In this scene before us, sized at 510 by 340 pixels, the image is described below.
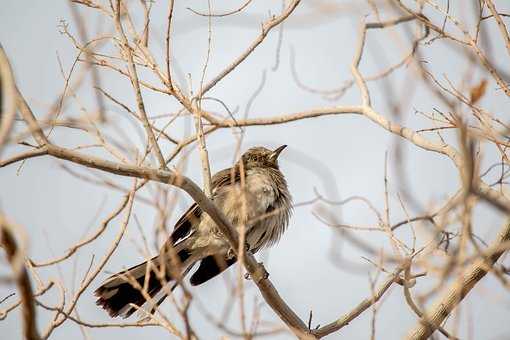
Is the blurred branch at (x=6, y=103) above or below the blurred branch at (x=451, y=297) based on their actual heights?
above

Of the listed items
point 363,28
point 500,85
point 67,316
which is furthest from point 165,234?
point 363,28

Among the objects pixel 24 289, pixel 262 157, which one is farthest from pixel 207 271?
pixel 24 289

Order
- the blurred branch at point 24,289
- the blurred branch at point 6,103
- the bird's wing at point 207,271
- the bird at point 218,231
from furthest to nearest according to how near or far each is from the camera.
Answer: the bird's wing at point 207,271 → the bird at point 218,231 → the blurred branch at point 24,289 → the blurred branch at point 6,103

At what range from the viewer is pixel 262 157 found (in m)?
8.05

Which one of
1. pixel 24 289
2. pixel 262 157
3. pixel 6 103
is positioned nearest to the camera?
pixel 6 103

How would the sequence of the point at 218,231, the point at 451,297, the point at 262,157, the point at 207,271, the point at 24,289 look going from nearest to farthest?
the point at 24,289 < the point at 451,297 < the point at 218,231 < the point at 207,271 < the point at 262,157

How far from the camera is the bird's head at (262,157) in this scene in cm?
800

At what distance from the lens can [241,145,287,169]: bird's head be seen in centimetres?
800

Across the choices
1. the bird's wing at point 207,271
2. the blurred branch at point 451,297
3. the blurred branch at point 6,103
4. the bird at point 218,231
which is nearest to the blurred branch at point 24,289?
the blurred branch at point 6,103

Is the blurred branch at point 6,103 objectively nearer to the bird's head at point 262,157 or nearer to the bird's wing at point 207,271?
the bird's wing at point 207,271

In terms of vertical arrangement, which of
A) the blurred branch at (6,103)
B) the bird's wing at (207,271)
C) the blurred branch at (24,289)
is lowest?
the blurred branch at (24,289)

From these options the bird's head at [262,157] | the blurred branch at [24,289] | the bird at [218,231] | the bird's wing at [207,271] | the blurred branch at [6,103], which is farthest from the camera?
the bird's head at [262,157]

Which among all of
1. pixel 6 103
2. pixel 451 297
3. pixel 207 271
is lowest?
pixel 451 297

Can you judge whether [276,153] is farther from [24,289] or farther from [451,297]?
[24,289]
